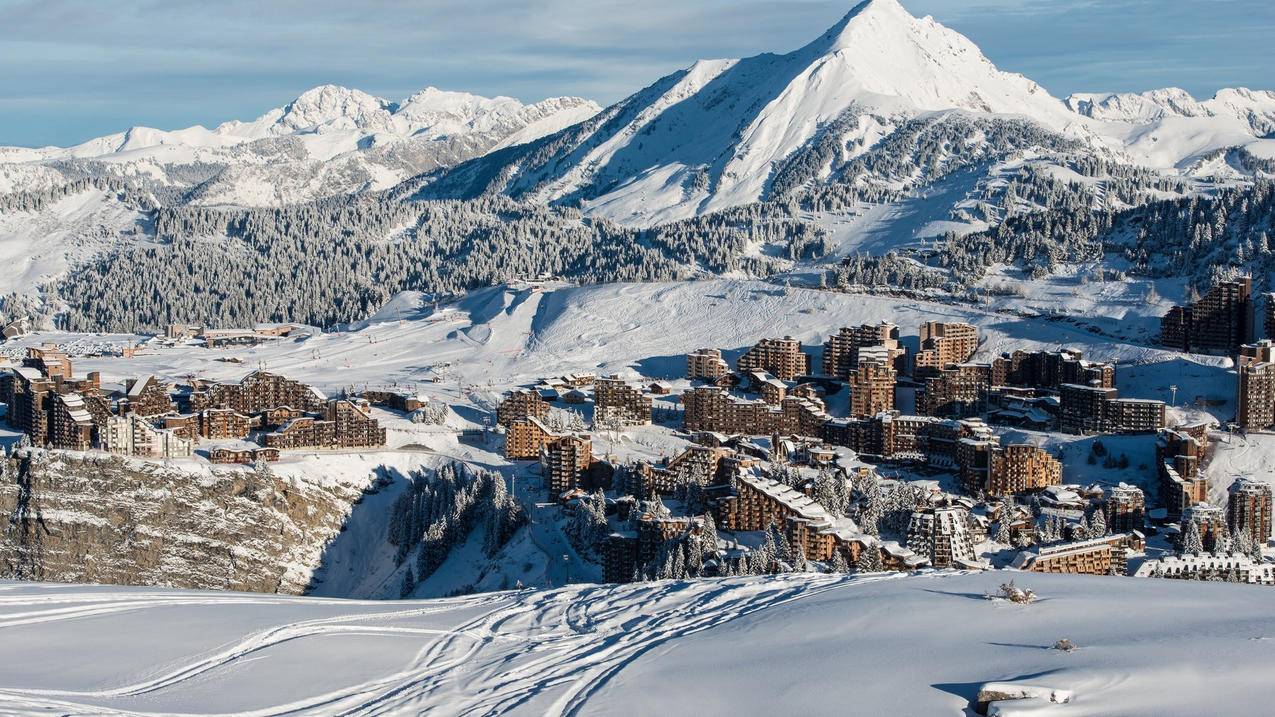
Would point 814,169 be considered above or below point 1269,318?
above

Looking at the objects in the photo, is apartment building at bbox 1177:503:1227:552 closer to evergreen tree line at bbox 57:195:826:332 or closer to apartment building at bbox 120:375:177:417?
apartment building at bbox 120:375:177:417

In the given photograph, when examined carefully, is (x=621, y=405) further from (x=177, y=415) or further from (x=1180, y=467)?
(x=1180, y=467)

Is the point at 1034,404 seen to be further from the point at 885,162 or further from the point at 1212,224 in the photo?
the point at 885,162

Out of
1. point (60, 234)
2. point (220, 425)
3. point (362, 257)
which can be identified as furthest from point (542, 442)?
point (60, 234)

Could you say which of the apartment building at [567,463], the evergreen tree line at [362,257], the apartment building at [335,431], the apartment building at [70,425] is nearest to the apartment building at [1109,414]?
the apartment building at [567,463]

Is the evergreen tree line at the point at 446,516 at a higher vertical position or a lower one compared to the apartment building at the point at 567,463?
lower

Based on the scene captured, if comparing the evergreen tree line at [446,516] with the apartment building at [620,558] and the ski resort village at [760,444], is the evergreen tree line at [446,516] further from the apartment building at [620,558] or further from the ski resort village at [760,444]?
the apartment building at [620,558]
